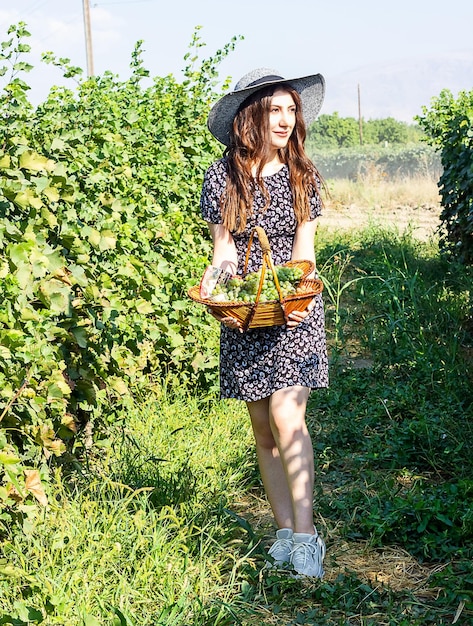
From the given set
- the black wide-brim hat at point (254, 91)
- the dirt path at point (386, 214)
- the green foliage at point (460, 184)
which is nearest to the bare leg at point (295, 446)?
the black wide-brim hat at point (254, 91)

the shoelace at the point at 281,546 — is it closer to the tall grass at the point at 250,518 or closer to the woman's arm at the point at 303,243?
the tall grass at the point at 250,518

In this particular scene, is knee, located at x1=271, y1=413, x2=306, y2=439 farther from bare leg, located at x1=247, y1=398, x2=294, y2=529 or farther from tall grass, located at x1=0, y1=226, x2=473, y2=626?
tall grass, located at x1=0, y1=226, x2=473, y2=626

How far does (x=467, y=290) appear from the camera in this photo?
24.1ft

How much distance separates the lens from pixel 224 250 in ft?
10.9

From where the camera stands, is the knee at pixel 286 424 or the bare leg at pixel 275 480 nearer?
the knee at pixel 286 424

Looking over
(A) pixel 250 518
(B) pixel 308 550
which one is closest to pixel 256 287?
(B) pixel 308 550

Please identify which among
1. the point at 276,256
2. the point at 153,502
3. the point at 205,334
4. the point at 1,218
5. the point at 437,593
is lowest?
the point at 437,593

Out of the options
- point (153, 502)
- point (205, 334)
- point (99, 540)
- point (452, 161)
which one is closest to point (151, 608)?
point (99, 540)

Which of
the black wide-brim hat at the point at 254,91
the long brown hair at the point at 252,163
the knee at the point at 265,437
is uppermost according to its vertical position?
the black wide-brim hat at the point at 254,91

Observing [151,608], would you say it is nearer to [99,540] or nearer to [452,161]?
[99,540]

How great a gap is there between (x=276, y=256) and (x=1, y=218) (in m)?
1.03

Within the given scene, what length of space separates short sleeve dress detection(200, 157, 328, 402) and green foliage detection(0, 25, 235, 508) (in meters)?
0.59

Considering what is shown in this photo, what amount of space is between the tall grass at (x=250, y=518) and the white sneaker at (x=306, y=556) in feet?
0.19

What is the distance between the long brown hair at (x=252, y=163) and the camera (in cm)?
326
